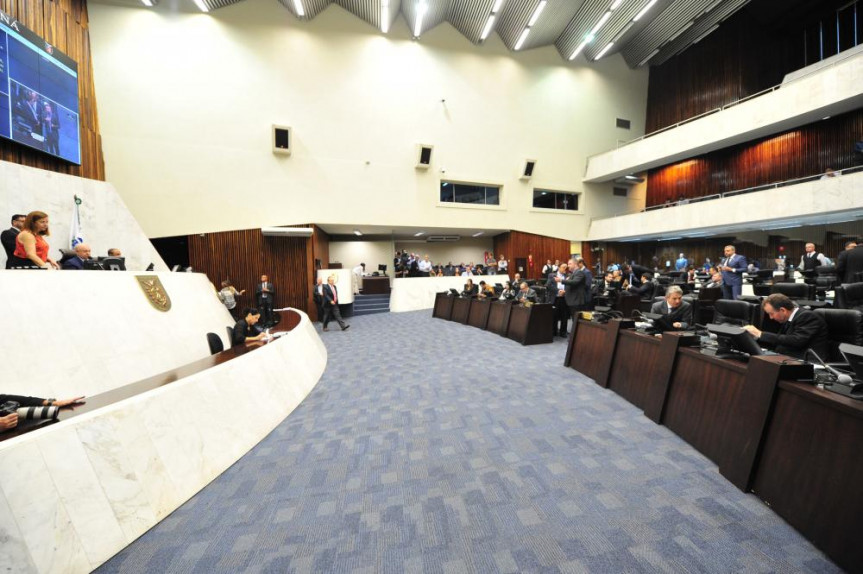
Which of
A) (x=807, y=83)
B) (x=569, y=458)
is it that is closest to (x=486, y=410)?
(x=569, y=458)

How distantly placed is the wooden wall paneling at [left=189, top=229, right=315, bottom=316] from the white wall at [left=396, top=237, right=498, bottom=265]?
22.1ft

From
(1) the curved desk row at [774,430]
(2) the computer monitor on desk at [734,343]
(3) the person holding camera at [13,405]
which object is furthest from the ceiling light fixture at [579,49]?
(3) the person holding camera at [13,405]

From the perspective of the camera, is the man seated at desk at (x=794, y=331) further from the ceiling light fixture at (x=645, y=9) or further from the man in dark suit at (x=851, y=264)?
the ceiling light fixture at (x=645, y=9)

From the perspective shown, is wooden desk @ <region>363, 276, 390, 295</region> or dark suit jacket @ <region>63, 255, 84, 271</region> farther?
wooden desk @ <region>363, 276, 390, 295</region>

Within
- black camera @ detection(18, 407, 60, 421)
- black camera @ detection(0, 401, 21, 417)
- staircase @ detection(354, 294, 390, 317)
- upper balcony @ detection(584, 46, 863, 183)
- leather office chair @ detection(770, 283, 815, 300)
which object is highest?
upper balcony @ detection(584, 46, 863, 183)

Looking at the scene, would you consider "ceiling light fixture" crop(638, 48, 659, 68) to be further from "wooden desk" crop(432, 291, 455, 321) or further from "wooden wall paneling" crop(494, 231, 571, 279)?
"wooden desk" crop(432, 291, 455, 321)

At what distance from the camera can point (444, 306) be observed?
393 inches

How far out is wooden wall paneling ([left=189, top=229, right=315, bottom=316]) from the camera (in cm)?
1006

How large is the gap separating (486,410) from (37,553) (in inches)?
115

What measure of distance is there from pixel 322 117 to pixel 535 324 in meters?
9.93

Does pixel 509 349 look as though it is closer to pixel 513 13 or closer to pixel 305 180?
pixel 305 180

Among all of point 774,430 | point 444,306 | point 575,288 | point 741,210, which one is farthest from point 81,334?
point 741,210

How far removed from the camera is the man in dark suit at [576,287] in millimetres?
6188

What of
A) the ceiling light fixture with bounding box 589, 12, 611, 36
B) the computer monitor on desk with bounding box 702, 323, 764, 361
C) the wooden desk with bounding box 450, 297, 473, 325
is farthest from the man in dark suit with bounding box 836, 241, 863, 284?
the ceiling light fixture with bounding box 589, 12, 611, 36
